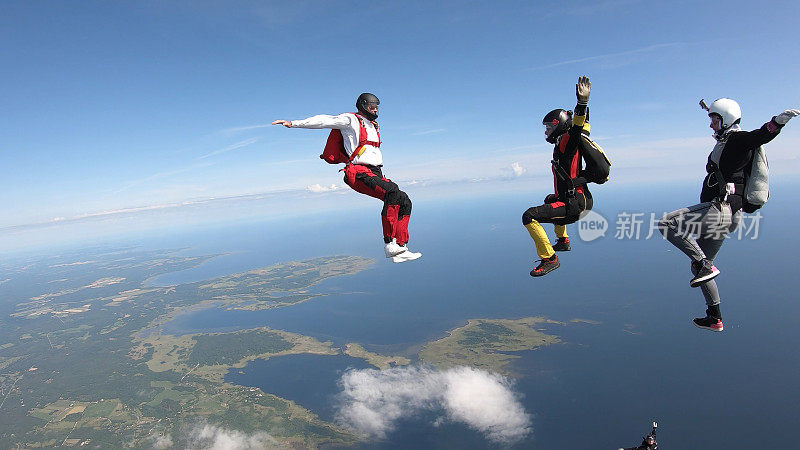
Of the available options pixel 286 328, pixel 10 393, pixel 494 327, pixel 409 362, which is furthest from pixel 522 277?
pixel 10 393

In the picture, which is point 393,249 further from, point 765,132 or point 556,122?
point 765,132

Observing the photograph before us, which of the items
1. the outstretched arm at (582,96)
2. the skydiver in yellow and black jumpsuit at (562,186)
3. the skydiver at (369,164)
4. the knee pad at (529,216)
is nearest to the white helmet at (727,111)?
the skydiver in yellow and black jumpsuit at (562,186)

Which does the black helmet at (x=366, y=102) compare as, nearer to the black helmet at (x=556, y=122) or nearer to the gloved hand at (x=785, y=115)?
the black helmet at (x=556, y=122)

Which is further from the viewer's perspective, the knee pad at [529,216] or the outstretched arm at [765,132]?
the knee pad at [529,216]

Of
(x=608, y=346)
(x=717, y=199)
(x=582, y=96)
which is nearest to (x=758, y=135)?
(x=717, y=199)

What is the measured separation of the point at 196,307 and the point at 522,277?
170159 mm

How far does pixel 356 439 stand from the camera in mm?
81625

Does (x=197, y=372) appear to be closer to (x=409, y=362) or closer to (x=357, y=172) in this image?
(x=409, y=362)

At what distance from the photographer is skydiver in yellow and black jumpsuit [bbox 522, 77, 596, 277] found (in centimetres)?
664

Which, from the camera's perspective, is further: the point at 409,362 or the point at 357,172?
the point at 409,362

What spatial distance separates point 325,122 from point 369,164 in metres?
1.26

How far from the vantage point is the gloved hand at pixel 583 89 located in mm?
5898

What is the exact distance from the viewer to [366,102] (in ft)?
24.1

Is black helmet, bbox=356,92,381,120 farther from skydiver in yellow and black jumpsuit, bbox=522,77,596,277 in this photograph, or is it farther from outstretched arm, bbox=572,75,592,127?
outstretched arm, bbox=572,75,592,127
